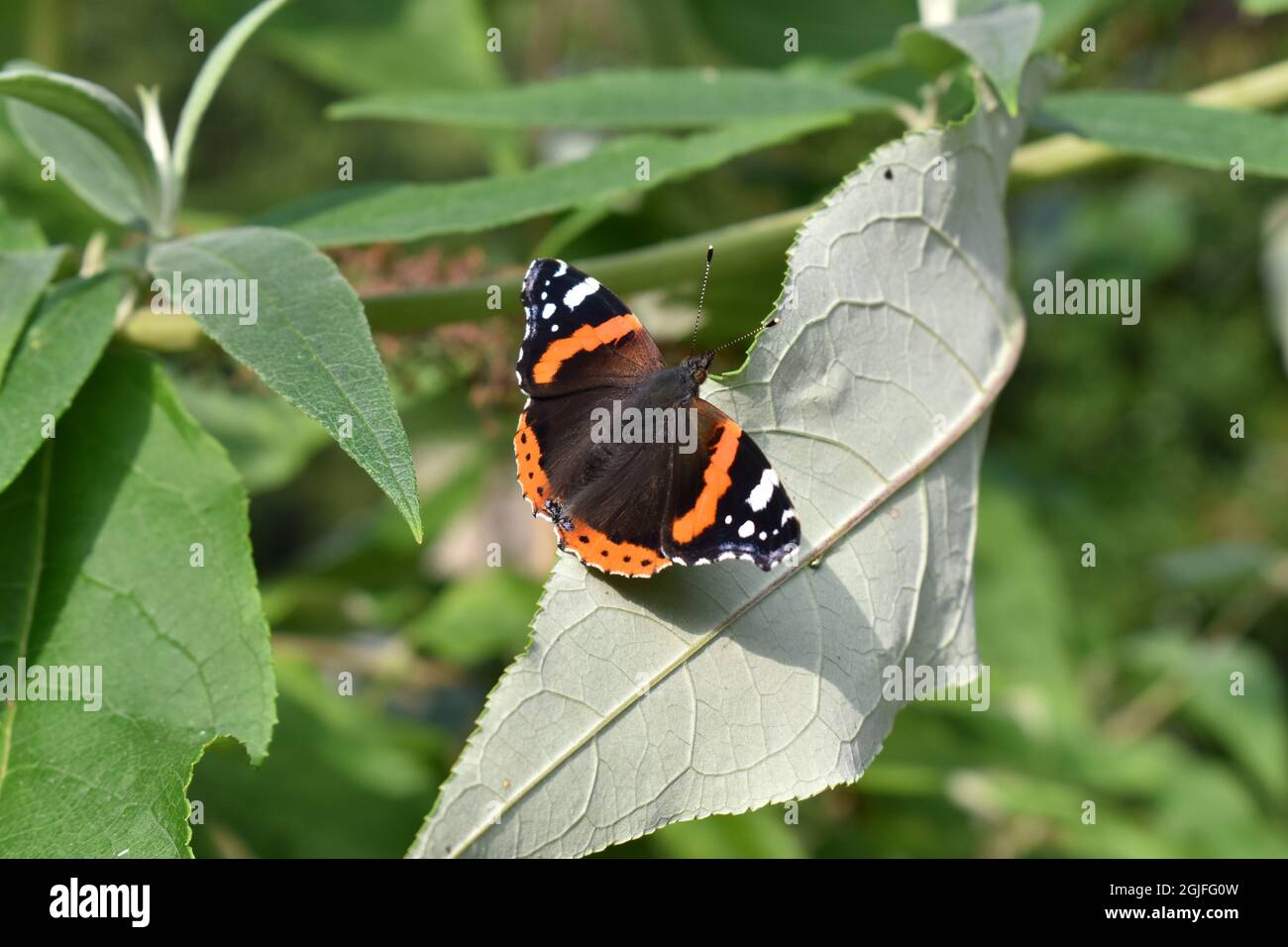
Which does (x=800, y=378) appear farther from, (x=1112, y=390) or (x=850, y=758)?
(x=1112, y=390)

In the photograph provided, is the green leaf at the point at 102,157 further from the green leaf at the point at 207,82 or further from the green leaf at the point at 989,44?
the green leaf at the point at 989,44

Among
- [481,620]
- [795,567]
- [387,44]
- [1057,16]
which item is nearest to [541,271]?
[795,567]

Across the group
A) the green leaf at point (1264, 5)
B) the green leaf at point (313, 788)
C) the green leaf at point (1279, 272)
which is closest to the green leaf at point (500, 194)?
the green leaf at point (1264, 5)

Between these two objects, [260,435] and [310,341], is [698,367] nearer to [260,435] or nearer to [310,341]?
[310,341]

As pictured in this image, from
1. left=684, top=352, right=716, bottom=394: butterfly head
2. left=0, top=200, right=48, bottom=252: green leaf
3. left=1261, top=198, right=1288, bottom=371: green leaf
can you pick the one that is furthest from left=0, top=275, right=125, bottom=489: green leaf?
left=1261, top=198, right=1288, bottom=371: green leaf

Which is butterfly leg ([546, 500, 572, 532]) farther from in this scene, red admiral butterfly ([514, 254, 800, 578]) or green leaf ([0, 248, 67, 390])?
green leaf ([0, 248, 67, 390])
